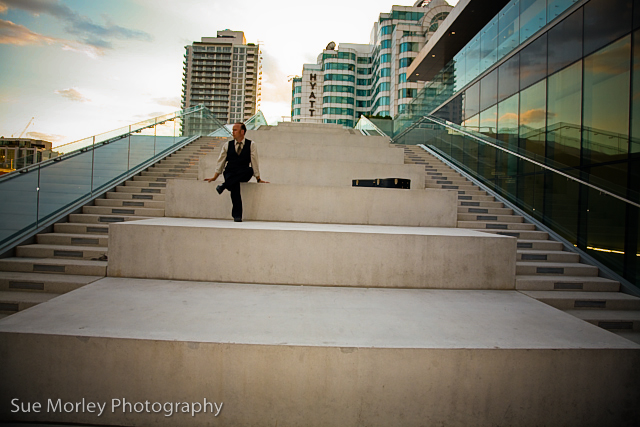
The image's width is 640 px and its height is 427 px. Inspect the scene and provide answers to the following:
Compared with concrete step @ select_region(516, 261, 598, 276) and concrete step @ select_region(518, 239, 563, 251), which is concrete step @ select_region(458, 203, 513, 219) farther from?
concrete step @ select_region(516, 261, 598, 276)

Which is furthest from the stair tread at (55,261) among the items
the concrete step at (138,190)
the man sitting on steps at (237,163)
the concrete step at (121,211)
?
the concrete step at (138,190)

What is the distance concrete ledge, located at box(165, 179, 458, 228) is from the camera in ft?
18.9

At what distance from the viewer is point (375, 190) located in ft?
19.3

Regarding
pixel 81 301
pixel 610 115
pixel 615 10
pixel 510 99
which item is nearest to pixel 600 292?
pixel 610 115

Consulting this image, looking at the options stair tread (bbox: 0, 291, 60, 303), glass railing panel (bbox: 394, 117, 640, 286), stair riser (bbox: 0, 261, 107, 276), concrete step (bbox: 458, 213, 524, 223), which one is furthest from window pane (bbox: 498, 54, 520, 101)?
stair tread (bbox: 0, 291, 60, 303)

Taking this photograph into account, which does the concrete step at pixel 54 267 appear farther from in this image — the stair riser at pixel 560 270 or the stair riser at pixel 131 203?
the stair riser at pixel 560 270

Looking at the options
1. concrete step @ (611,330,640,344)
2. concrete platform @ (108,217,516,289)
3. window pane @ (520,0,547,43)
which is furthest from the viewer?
window pane @ (520,0,547,43)

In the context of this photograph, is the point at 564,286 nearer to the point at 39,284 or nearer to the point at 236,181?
the point at 236,181

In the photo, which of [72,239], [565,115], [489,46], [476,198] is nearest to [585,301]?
[476,198]

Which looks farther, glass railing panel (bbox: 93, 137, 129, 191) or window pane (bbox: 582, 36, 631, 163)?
glass railing panel (bbox: 93, 137, 129, 191)

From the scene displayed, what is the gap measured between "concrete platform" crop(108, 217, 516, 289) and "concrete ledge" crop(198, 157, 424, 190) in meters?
3.47

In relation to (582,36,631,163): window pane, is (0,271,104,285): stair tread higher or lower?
lower

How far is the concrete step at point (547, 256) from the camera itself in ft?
17.0

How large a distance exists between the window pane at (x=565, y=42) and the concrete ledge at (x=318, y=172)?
16.6 feet
